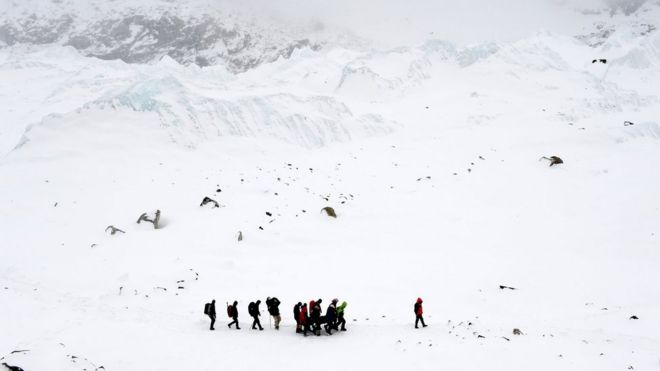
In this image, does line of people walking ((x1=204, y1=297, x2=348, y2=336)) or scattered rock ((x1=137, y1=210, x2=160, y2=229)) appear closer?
line of people walking ((x1=204, y1=297, x2=348, y2=336))

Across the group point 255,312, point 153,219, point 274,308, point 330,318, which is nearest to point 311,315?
point 330,318

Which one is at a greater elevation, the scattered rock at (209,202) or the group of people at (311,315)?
the scattered rock at (209,202)

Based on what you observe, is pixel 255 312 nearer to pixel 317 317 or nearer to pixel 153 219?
pixel 317 317

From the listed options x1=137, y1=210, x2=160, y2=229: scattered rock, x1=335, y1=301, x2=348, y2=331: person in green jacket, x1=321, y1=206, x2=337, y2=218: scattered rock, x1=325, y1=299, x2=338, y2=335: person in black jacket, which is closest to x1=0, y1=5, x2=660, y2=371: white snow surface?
x1=325, y1=299, x2=338, y2=335: person in black jacket

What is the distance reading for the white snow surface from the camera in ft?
51.1

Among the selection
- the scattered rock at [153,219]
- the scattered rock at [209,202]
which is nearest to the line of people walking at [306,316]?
the scattered rock at [153,219]

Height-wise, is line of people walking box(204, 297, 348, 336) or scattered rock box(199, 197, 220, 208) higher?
scattered rock box(199, 197, 220, 208)

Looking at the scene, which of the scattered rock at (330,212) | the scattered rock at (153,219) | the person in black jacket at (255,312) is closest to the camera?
the person in black jacket at (255,312)

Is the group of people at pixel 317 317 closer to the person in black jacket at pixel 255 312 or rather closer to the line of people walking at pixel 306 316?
the line of people walking at pixel 306 316

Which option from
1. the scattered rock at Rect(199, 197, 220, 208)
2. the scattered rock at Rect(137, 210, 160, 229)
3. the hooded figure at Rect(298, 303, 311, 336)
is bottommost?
the hooded figure at Rect(298, 303, 311, 336)

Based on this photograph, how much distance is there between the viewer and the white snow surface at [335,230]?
15586 millimetres

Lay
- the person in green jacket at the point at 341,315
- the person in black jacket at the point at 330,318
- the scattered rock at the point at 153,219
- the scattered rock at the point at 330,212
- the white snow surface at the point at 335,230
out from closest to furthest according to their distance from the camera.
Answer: the white snow surface at the point at 335,230, the person in black jacket at the point at 330,318, the person in green jacket at the point at 341,315, the scattered rock at the point at 153,219, the scattered rock at the point at 330,212

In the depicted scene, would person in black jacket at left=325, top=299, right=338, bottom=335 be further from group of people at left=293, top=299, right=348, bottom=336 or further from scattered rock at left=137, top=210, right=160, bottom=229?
scattered rock at left=137, top=210, right=160, bottom=229

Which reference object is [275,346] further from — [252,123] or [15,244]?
[252,123]
